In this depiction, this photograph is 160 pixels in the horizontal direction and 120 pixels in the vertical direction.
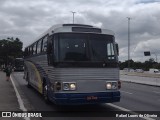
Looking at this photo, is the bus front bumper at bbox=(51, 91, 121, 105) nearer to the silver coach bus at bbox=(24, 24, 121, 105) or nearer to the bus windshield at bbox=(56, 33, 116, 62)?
the silver coach bus at bbox=(24, 24, 121, 105)

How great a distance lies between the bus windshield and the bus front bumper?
3.95ft

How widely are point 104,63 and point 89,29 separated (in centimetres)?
142

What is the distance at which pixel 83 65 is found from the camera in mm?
12547

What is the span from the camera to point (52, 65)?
12.9 meters

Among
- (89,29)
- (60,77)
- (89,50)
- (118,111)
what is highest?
(89,29)

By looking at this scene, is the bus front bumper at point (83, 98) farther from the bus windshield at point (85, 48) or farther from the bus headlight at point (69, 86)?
the bus windshield at point (85, 48)

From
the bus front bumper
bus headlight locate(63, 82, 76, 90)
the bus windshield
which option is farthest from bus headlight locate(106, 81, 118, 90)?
bus headlight locate(63, 82, 76, 90)

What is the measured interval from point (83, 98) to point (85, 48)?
178cm

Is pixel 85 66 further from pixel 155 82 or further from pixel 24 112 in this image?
pixel 155 82

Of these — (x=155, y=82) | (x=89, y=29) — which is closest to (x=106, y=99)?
(x=89, y=29)

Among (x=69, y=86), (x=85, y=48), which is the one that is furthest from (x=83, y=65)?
(x=69, y=86)

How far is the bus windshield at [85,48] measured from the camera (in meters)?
12.5

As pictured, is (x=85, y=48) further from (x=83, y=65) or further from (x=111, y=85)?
(x=111, y=85)

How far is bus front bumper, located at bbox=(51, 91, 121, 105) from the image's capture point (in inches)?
480
